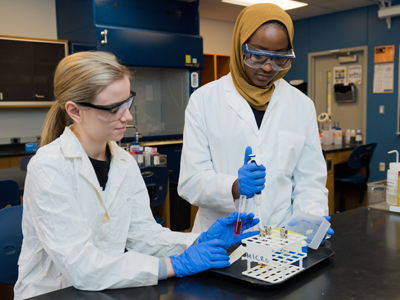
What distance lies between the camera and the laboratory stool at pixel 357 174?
13.0 ft

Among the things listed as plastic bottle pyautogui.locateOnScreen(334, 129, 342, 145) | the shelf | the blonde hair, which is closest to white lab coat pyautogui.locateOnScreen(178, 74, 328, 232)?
the blonde hair

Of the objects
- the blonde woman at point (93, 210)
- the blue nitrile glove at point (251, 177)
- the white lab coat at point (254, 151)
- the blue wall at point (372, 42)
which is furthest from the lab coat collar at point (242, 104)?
the blue wall at point (372, 42)

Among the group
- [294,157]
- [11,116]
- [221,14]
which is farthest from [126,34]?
[294,157]

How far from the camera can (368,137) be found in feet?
19.1

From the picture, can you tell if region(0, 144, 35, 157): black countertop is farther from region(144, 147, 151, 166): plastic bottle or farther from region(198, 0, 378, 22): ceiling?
region(198, 0, 378, 22): ceiling

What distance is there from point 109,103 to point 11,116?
406 cm

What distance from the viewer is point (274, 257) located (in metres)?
0.92

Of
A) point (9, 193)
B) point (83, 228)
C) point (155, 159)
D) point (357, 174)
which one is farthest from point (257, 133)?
point (357, 174)

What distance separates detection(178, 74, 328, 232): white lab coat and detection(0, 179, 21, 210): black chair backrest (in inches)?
51.2

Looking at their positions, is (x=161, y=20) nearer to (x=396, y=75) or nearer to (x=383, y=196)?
(x=396, y=75)

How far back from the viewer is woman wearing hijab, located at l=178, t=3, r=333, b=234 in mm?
1405

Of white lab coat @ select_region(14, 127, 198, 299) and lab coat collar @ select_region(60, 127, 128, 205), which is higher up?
lab coat collar @ select_region(60, 127, 128, 205)

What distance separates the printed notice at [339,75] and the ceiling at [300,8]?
955mm

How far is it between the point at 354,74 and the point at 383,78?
514 mm
